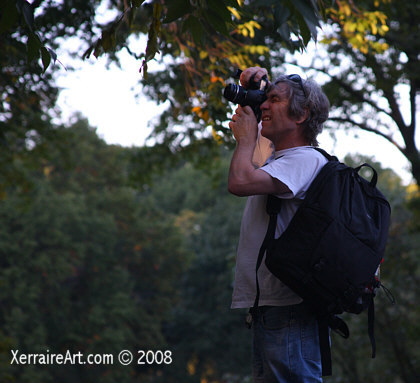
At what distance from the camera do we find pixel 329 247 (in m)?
2.28

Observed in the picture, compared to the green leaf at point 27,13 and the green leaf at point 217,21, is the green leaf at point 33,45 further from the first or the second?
the green leaf at point 217,21

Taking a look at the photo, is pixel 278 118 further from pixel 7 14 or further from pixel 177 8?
pixel 7 14

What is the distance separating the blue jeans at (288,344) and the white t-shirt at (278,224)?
0.05 m

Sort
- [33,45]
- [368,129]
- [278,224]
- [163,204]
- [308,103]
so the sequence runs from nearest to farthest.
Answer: [278,224], [308,103], [33,45], [368,129], [163,204]

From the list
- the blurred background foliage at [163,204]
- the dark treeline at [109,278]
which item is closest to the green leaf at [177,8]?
the blurred background foliage at [163,204]

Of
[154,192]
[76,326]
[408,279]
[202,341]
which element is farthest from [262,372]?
[154,192]

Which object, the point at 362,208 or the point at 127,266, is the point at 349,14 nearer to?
the point at 362,208

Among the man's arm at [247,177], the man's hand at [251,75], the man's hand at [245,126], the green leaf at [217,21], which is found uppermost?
the green leaf at [217,21]

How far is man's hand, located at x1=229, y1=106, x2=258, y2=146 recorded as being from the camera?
8.14 ft

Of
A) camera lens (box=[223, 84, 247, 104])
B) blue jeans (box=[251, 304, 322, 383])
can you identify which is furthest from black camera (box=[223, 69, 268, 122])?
blue jeans (box=[251, 304, 322, 383])

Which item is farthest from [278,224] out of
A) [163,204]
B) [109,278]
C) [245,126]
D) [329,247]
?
[163,204]

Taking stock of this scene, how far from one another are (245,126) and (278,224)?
0.43m

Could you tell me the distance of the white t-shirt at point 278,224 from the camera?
7.78 ft

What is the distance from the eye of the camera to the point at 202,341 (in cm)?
3056
